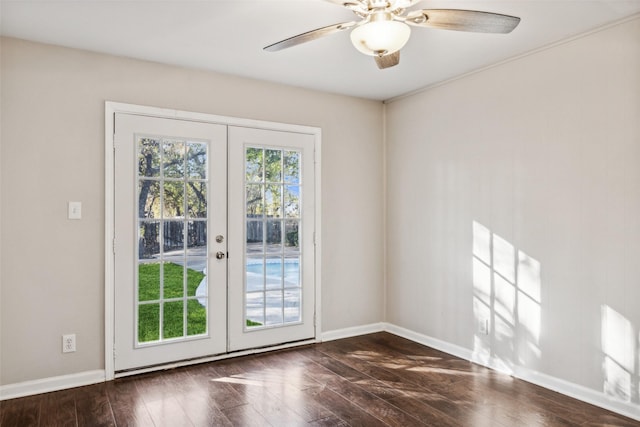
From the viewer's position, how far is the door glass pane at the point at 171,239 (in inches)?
136

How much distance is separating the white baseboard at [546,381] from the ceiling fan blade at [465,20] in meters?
2.39

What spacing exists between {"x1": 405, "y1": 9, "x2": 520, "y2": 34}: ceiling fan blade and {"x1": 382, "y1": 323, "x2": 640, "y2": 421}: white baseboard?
2.39 meters

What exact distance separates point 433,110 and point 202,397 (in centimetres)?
312

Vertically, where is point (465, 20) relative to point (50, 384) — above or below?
above

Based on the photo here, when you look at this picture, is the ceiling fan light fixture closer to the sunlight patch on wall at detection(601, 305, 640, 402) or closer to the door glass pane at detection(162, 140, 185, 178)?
the door glass pane at detection(162, 140, 185, 178)

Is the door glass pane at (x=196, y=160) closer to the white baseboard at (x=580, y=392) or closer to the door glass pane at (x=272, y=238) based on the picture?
the door glass pane at (x=272, y=238)

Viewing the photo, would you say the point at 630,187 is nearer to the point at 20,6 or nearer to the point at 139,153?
the point at 139,153

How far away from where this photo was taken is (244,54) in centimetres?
333

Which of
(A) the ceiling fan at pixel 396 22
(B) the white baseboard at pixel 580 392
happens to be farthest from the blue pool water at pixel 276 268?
(A) the ceiling fan at pixel 396 22

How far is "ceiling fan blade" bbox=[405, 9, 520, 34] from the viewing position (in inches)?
75.5

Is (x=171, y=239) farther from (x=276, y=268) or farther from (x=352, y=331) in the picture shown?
(x=352, y=331)

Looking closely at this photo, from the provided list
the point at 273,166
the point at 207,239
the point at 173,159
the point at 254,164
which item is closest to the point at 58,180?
the point at 173,159

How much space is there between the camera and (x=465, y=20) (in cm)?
199

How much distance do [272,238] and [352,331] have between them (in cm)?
133
